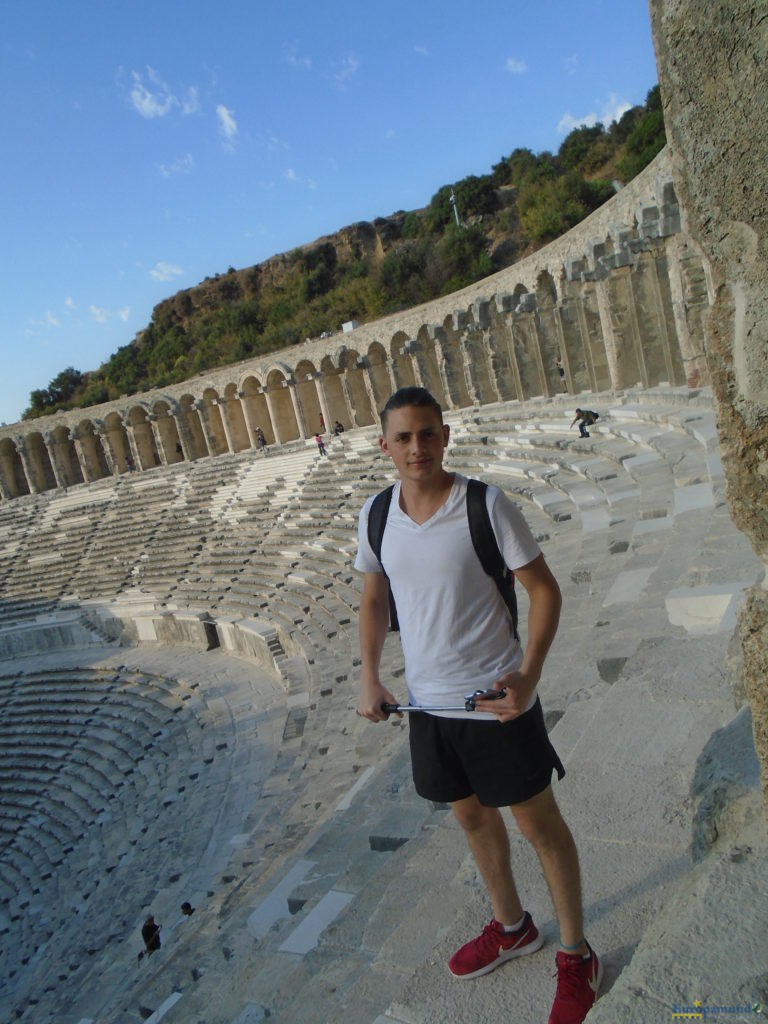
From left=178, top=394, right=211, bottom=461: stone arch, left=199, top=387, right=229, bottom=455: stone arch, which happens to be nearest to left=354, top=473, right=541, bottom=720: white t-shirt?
left=178, top=394, right=211, bottom=461: stone arch

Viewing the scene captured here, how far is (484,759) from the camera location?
215 cm

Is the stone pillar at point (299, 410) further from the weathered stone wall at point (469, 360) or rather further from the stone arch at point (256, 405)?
the stone arch at point (256, 405)

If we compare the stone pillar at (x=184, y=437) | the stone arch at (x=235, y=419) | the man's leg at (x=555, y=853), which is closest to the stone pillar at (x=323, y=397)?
the stone arch at (x=235, y=419)

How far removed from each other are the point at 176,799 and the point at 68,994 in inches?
118

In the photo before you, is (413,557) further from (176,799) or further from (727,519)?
(176,799)

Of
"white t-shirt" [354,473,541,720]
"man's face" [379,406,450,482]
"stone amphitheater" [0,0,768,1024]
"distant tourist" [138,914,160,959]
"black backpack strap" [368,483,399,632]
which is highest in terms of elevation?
"man's face" [379,406,450,482]

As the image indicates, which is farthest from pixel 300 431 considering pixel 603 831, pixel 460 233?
pixel 603 831

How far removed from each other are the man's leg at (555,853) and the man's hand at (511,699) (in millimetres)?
254

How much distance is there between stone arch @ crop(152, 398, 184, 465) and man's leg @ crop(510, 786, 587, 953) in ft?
107

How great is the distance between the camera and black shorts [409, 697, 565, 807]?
6.94ft

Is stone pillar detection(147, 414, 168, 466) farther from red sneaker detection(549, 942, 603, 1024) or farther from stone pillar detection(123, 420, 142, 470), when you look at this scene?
red sneaker detection(549, 942, 603, 1024)

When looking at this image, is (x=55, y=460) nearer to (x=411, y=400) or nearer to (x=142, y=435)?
(x=142, y=435)

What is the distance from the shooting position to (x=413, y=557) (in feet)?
7.13

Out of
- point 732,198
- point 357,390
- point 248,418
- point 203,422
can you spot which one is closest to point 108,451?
point 203,422
